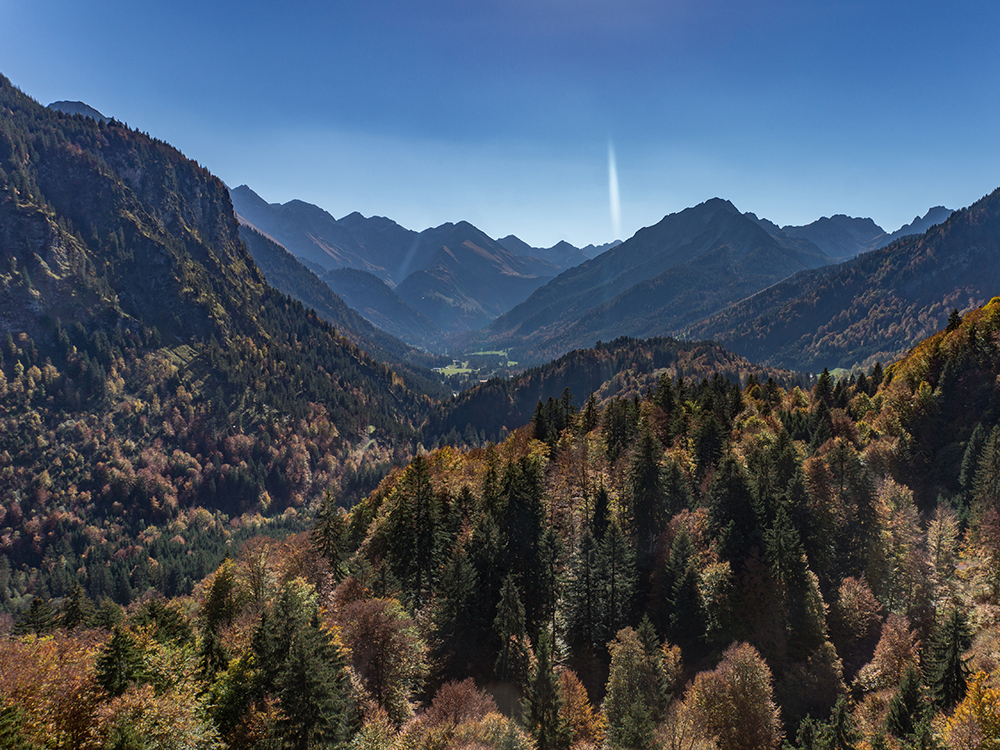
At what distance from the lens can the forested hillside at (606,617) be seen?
1448 inches

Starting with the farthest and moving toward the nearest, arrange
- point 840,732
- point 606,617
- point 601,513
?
point 601,513, point 606,617, point 840,732

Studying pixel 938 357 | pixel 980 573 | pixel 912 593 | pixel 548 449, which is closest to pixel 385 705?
pixel 548 449

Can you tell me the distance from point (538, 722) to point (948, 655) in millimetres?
34602

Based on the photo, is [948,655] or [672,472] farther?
[672,472]

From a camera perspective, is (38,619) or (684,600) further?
(38,619)

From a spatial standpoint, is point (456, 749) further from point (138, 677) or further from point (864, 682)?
point (864, 682)

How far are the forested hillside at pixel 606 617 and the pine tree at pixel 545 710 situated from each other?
7.5 inches

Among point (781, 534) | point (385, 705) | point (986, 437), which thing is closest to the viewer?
point (385, 705)

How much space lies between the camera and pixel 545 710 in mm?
40938

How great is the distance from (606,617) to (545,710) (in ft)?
66.5

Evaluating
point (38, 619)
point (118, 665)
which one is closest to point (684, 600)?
point (118, 665)

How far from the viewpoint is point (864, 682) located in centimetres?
5141

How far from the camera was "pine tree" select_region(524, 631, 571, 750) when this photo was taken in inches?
1593

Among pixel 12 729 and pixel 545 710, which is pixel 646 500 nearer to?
pixel 545 710
